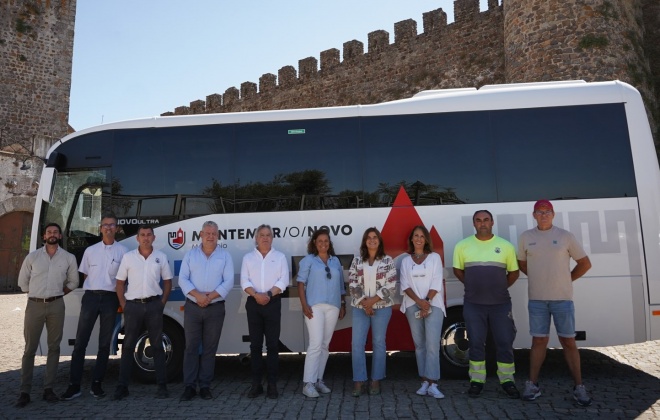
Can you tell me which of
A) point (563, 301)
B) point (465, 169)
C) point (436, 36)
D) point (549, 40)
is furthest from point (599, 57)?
point (563, 301)

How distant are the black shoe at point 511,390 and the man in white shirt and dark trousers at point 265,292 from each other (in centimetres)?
246

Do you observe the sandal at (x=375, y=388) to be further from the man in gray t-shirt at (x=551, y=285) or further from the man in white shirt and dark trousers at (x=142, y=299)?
the man in white shirt and dark trousers at (x=142, y=299)

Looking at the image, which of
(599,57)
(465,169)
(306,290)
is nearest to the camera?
(306,290)

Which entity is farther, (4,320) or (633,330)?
(4,320)

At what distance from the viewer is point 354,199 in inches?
249

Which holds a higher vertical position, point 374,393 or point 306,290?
point 306,290

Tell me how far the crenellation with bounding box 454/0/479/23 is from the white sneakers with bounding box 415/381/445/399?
53.7ft

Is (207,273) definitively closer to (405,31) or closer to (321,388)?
(321,388)

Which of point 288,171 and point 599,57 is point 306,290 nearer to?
point 288,171

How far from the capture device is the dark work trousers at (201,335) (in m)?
5.68

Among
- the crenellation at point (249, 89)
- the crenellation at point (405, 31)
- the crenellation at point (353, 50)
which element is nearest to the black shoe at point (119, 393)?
the crenellation at point (405, 31)

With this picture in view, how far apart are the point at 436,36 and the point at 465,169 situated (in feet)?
49.7

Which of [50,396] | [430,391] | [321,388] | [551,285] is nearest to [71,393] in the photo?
[50,396]

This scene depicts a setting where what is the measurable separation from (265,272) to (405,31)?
1743 centimetres
